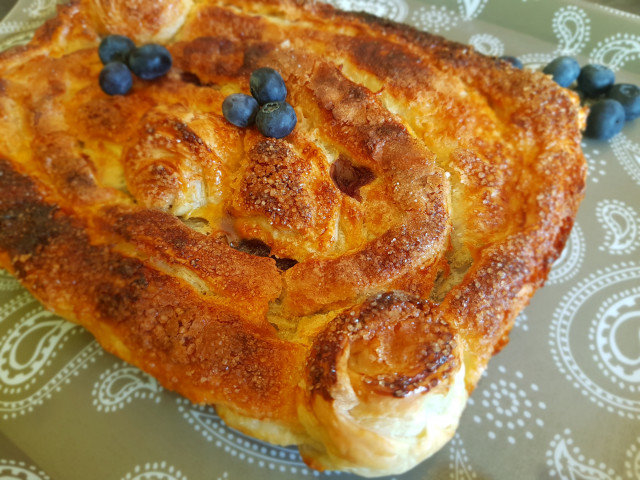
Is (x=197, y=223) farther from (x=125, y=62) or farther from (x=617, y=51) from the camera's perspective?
(x=617, y=51)

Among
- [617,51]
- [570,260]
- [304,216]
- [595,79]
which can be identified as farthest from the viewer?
[617,51]

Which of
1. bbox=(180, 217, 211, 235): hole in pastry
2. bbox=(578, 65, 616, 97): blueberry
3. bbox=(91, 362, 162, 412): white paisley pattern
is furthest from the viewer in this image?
bbox=(578, 65, 616, 97): blueberry

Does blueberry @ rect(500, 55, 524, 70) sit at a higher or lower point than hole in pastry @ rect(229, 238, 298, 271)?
higher

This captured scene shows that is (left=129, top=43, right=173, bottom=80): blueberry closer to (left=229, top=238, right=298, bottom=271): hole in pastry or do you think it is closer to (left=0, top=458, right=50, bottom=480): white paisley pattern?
(left=229, top=238, right=298, bottom=271): hole in pastry

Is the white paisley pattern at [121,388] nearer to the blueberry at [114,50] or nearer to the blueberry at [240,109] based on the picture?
the blueberry at [240,109]

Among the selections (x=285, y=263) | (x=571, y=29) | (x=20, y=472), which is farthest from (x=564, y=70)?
(x=20, y=472)

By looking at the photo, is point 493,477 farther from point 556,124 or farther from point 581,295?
point 556,124

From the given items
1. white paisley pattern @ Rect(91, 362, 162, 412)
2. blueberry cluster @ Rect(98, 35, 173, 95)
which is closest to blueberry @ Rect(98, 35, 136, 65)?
blueberry cluster @ Rect(98, 35, 173, 95)
